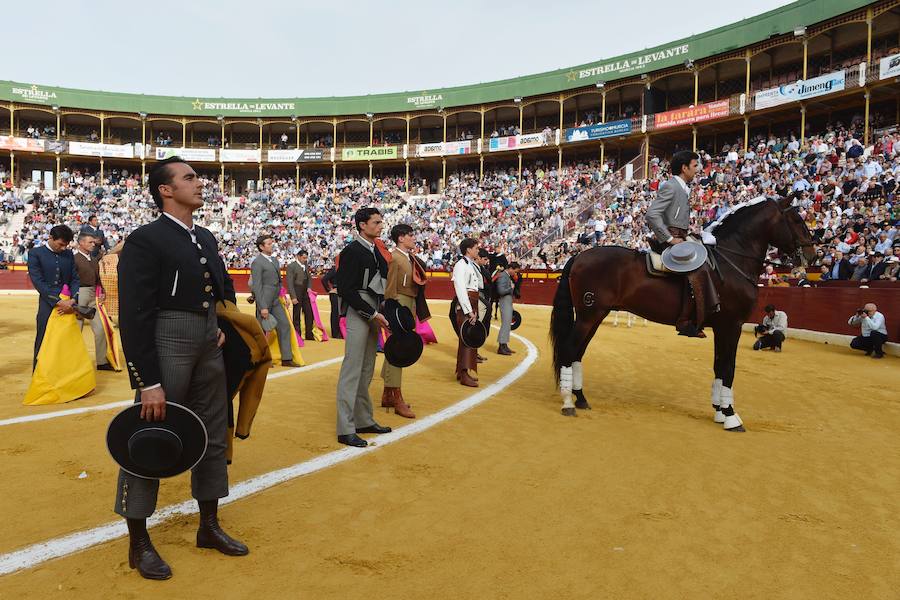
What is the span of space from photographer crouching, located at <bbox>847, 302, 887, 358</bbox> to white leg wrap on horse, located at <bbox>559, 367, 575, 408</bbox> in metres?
7.45

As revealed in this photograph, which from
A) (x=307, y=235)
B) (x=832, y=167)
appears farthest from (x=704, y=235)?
(x=307, y=235)

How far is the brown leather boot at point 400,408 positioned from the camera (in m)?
5.30

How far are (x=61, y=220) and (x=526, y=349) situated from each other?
34707 millimetres

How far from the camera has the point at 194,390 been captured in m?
2.71

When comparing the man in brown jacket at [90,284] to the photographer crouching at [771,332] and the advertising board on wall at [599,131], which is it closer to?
the photographer crouching at [771,332]

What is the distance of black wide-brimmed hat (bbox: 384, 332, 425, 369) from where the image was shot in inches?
188

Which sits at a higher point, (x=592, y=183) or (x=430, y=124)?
(x=430, y=124)

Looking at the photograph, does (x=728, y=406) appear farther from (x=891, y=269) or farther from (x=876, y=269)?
(x=876, y=269)

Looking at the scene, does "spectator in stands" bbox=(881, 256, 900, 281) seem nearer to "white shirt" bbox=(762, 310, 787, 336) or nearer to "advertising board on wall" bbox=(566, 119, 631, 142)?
"white shirt" bbox=(762, 310, 787, 336)

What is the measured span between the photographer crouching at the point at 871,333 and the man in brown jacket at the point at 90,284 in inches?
458

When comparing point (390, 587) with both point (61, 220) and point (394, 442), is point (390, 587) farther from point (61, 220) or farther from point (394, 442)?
point (61, 220)

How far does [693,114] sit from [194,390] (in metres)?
30.1

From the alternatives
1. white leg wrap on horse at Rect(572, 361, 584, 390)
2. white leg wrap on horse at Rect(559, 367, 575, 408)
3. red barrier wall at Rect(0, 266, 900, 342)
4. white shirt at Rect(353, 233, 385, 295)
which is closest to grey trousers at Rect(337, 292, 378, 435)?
white shirt at Rect(353, 233, 385, 295)

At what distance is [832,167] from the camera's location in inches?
754
